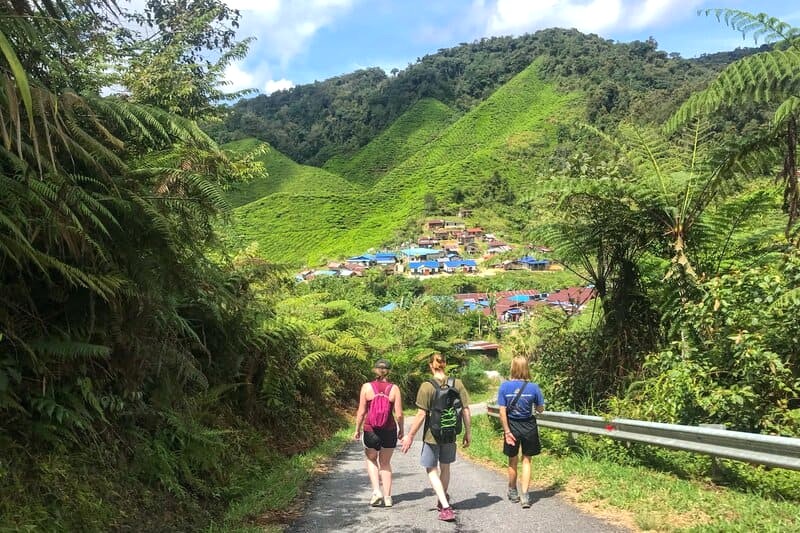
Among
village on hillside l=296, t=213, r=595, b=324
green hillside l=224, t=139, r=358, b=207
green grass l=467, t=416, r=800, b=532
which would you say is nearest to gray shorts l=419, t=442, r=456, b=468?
green grass l=467, t=416, r=800, b=532

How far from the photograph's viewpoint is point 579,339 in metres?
8.98

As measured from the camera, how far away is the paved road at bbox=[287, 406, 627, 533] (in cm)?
465

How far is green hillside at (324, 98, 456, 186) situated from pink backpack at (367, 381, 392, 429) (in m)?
118

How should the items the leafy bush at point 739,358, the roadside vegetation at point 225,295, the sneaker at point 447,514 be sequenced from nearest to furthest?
the roadside vegetation at point 225,295 < the sneaker at point 447,514 < the leafy bush at point 739,358

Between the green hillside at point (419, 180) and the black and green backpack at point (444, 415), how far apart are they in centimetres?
6900

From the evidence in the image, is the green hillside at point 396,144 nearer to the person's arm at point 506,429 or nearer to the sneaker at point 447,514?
the person's arm at point 506,429

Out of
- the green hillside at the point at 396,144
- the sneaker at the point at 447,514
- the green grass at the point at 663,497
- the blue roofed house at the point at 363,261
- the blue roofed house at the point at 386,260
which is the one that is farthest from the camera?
the green hillside at the point at 396,144

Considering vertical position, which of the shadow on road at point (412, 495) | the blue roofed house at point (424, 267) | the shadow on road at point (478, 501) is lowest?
the shadow on road at point (412, 495)

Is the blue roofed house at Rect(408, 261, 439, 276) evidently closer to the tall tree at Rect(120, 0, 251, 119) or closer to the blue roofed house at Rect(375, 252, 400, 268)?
the blue roofed house at Rect(375, 252, 400, 268)

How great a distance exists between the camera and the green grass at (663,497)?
4.07 m

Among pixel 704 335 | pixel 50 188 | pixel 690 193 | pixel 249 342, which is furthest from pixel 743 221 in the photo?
pixel 50 188

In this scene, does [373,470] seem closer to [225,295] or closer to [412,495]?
[412,495]

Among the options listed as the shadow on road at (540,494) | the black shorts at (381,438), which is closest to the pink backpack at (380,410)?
the black shorts at (381,438)

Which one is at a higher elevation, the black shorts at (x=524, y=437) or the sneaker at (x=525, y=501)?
the black shorts at (x=524, y=437)
